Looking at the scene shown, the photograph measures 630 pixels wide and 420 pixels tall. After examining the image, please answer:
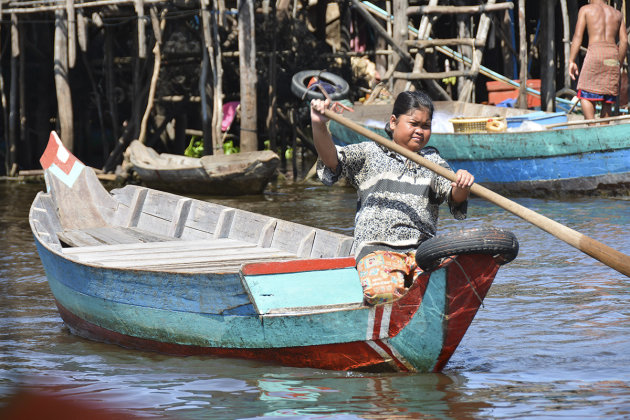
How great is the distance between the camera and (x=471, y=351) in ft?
15.9

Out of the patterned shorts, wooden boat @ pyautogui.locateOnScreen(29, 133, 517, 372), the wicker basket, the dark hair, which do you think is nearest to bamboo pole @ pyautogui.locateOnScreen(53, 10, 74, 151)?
the wicker basket

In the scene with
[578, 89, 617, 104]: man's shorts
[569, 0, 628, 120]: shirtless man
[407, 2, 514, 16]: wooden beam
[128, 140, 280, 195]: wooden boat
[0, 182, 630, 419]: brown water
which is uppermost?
[407, 2, 514, 16]: wooden beam

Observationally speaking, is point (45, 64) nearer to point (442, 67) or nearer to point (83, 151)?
point (83, 151)

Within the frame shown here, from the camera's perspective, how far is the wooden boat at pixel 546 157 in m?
9.45

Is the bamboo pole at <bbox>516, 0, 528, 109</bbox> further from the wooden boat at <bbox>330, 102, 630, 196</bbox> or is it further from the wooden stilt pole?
the wooden boat at <bbox>330, 102, 630, 196</bbox>

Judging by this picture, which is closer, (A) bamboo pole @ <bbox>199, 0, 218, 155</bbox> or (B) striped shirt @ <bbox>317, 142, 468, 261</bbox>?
(B) striped shirt @ <bbox>317, 142, 468, 261</bbox>

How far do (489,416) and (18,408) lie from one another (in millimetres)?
1951

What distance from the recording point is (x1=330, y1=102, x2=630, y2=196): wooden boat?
31.0 ft

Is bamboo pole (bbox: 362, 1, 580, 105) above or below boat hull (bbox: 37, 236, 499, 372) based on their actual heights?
above

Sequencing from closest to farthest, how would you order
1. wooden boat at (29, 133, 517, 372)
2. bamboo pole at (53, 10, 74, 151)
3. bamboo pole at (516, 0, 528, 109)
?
wooden boat at (29, 133, 517, 372)
bamboo pole at (516, 0, 528, 109)
bamboo pole at (53, 10, 74, 151)

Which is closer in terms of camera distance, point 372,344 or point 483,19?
point 372,344

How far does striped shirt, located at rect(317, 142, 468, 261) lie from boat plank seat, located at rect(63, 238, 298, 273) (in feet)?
3.57

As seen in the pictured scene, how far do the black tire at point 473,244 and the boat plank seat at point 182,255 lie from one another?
1682 mm

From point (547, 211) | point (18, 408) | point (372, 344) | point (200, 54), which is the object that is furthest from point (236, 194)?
point (18, 408)
